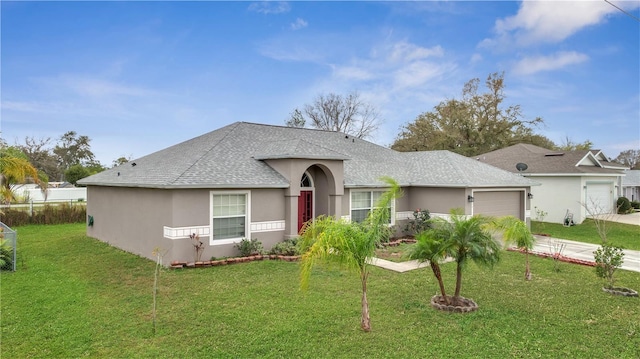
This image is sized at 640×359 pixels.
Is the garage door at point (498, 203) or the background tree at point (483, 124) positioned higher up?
the background tree at point (483, 124)

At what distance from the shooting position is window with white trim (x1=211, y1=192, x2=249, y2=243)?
38.6 feet

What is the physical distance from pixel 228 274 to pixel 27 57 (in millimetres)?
13997

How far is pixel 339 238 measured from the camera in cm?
585

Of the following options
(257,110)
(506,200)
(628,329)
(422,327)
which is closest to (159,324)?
(422,327)

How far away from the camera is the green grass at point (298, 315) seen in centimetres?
571

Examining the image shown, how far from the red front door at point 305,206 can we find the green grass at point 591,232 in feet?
41.0

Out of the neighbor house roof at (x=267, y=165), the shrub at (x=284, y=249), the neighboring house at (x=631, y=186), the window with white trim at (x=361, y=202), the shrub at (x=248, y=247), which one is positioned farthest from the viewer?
the neighboring house at (x=631, y=186)

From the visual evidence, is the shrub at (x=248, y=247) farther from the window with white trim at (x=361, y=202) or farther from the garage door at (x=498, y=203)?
the garage door at (x=498, y=203)

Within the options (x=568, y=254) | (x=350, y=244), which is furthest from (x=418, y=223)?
(x=350, y=244)

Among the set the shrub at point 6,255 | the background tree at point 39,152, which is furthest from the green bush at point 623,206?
the background tree at point 39,152

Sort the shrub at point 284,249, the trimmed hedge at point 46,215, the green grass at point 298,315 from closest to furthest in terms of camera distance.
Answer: the green grass at point 298,315
the shrub at point 284,249
the trimmed hedge at point 46,215

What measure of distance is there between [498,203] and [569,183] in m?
8.83

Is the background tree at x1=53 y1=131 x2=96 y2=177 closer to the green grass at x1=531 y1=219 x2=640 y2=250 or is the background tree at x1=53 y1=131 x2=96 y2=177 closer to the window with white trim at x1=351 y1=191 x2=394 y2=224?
the window with white trim at x1=351 y1=191 x2=394 y2=224

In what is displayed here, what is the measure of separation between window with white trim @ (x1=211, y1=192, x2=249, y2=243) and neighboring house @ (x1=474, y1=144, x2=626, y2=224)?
1845 cm
